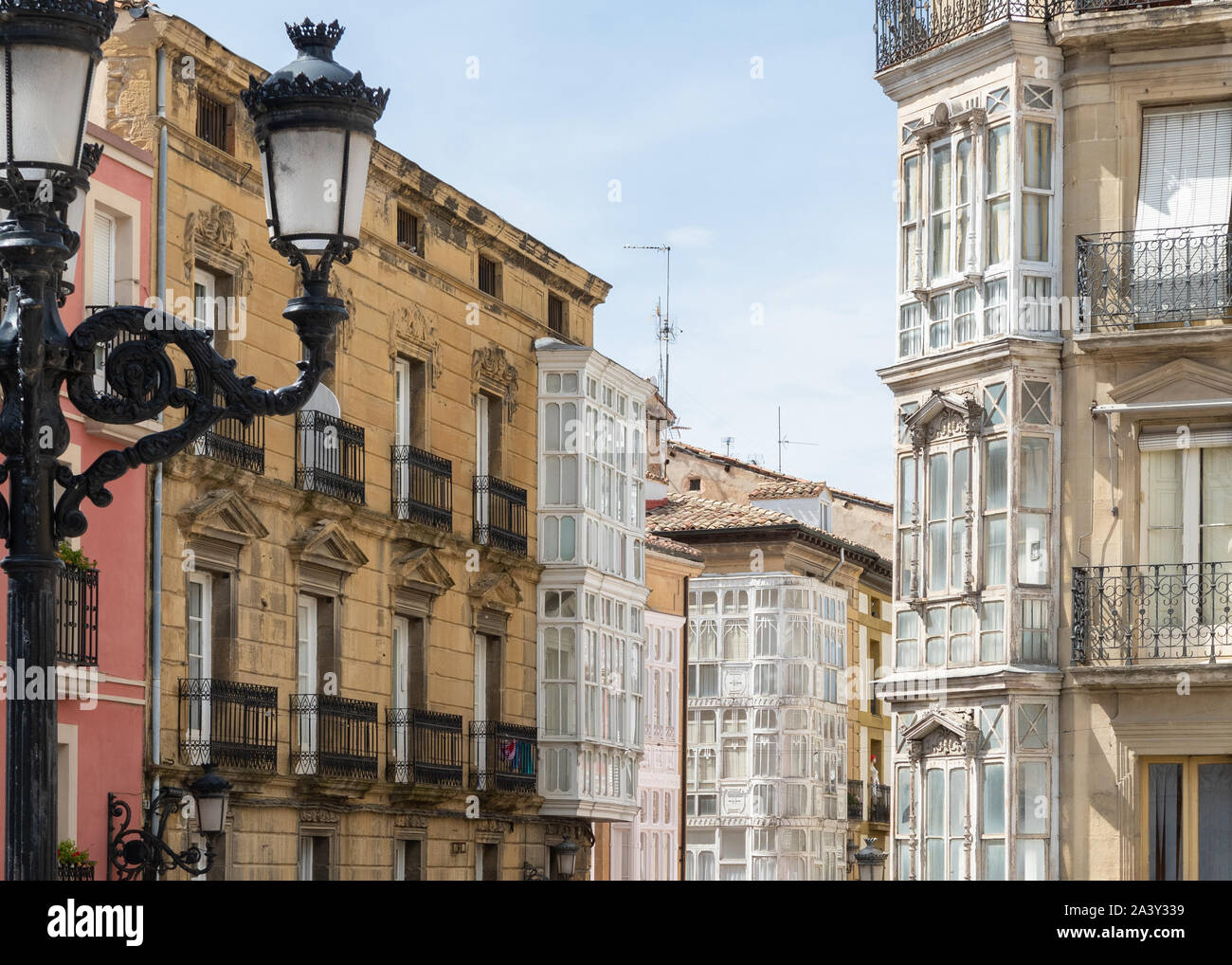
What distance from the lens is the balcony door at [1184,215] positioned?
22.1 m

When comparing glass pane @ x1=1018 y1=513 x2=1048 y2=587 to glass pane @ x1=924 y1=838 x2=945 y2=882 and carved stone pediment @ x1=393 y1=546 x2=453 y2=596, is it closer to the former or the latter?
glass pane @ x1=924 y1=838 x2=945 y2=882

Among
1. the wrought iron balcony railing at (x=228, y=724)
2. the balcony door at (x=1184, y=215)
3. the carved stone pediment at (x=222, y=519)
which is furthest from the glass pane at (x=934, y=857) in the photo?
the carved stone pediment at (x=222, y=519)

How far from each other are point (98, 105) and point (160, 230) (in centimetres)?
160

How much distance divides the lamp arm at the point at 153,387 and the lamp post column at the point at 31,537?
0.09m

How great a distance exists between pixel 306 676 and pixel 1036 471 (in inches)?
380

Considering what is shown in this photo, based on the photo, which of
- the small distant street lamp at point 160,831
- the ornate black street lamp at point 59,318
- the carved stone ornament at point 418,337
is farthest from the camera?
the carved stone ornament at point 418,337

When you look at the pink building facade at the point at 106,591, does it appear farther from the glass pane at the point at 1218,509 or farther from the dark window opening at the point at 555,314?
the dark window opening at the point at 555,314

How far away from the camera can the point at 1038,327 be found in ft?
74.3

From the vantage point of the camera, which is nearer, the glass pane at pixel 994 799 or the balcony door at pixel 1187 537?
the balcony door at pixel 1187 537

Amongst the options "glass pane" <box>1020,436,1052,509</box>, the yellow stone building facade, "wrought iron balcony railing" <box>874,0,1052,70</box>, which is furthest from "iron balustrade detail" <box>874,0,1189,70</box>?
the yellow stone building facade

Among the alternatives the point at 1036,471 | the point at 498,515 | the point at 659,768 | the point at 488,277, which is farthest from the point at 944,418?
the point at 659,768

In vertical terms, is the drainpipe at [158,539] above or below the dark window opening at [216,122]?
below

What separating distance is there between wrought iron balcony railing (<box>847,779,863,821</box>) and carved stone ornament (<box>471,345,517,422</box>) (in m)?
→ 29.1
